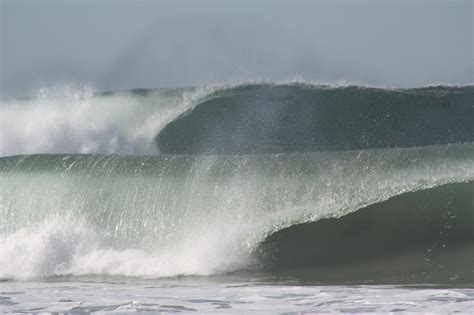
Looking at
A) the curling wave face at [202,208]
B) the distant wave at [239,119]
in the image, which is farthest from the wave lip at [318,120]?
the curling wave face at [202,208]

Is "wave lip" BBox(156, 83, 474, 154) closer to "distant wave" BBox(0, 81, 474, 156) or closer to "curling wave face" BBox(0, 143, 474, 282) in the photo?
"distant wave" BBox(0, 81, 474, 156)

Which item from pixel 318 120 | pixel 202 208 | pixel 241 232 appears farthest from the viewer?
pixel 318 120

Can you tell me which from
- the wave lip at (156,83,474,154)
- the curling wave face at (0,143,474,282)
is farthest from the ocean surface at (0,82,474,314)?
the wave lip at (156,83,474,154)

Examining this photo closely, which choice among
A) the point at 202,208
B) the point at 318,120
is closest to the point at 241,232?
the point at 202,208

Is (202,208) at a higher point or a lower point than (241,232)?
higher

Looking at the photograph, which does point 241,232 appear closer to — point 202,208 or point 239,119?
point 202,208

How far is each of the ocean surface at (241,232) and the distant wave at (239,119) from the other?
117 inches

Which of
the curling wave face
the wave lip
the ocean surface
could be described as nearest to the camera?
the ocean surface

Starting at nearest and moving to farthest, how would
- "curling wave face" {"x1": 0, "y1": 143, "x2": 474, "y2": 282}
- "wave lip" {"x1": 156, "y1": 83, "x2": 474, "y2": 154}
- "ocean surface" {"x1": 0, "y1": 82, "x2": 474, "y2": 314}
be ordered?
"ocean surface" {"x1": 0, "y1": 82, "x2": 474, "y2": 314}
"curling wave face" {"x1": 0, "y1": 143, "x2": 474, "y2": 282}
"wave lip" {"x1": 156, "y1": 83, "x2": 474, "y2": 154}

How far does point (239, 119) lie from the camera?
14.7 metres

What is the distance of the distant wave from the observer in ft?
45.6

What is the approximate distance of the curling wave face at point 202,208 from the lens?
9320 millimetres

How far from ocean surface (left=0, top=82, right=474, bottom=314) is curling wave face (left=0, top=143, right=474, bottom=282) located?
15mm

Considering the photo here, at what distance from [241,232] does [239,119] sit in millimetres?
5484
